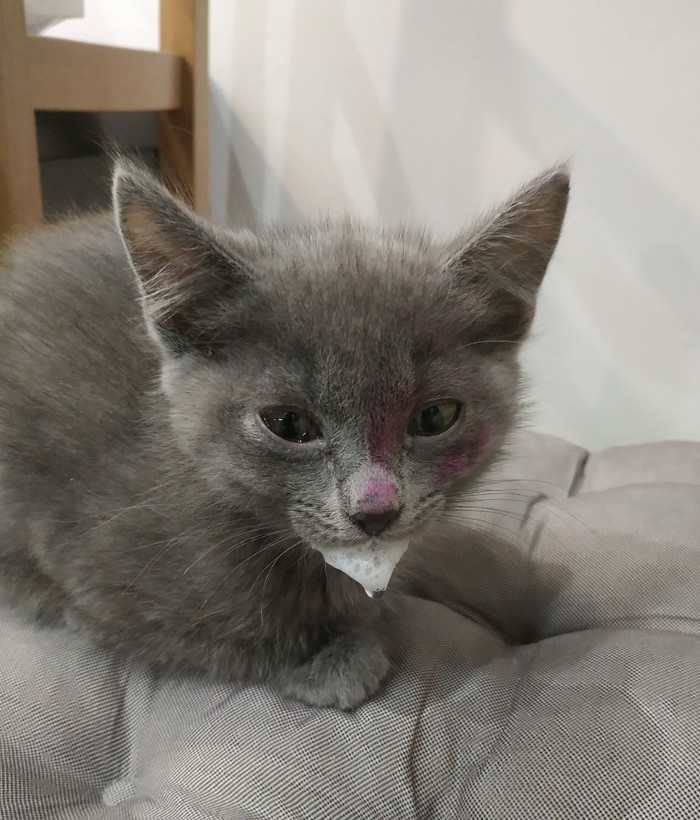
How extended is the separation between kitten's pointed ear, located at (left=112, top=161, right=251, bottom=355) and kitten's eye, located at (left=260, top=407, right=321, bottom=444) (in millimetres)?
100

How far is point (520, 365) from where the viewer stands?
Answer: 0.76 m

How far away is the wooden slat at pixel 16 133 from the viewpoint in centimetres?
101

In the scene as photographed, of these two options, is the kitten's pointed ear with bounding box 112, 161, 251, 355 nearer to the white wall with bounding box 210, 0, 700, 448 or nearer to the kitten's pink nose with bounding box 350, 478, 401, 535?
the kitten's pink nose with bounding box 350, 478, 401, 535

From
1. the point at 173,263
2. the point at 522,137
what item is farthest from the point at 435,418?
the point at 522,137

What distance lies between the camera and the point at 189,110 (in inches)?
56.6

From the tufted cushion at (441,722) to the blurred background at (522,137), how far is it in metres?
0.58

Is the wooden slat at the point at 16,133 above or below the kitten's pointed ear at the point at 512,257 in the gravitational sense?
above

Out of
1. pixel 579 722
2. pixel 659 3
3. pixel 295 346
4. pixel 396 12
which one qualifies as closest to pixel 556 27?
pixel 659 3

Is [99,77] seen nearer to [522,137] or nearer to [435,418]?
[522,137]

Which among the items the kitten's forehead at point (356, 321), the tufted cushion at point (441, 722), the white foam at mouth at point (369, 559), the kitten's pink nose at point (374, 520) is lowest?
the tufted cushion at point (441, 722)

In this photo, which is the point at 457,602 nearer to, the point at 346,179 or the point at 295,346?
the point at 295,346

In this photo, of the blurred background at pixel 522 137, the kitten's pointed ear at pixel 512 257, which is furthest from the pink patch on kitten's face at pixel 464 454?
the blurred background at pixel 522 137

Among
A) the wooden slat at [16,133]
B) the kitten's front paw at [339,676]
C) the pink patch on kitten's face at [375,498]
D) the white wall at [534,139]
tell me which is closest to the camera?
the pink patch on kitten's face at [375,498]

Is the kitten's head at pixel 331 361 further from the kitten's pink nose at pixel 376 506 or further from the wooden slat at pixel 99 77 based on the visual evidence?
the wooden slat at pixel 99 77
